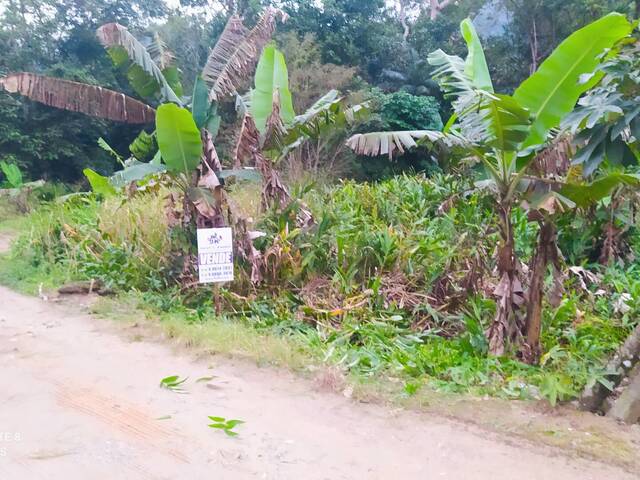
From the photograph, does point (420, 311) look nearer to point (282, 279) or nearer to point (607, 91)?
point (282, 279)

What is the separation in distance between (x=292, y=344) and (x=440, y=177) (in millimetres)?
6004

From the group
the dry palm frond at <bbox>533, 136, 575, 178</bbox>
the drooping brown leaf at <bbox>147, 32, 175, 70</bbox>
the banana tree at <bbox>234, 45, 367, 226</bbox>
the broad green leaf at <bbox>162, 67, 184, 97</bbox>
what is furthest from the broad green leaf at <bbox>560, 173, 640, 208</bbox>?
the drooping brown leaf at <bbox>147, 32, 175, 70</bbox>

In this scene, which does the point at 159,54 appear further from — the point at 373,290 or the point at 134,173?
the point at 373,290

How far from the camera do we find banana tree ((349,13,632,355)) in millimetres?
4707

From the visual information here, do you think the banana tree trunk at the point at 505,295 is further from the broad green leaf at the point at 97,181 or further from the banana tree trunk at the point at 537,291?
the broad green leaf at the point at 97,181

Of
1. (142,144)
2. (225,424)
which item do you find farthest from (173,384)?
(142,144)

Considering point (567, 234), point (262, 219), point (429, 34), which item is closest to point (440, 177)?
point (567, 234)

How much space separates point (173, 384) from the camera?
507cm

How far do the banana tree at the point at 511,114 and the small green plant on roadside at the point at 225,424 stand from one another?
2.72m

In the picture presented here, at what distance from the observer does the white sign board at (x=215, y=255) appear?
268 inches

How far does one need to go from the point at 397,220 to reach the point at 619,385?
5.19 metres

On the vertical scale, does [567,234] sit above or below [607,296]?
above

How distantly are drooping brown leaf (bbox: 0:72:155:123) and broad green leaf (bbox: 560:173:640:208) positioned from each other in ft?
20.1

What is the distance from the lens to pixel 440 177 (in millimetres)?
11000
